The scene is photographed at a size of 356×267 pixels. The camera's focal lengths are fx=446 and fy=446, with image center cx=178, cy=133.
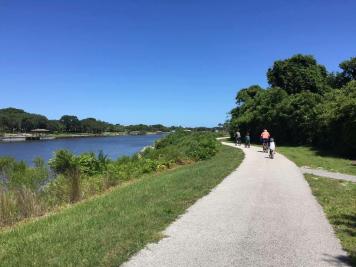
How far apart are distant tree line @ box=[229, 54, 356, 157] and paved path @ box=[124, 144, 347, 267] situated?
20227 mm

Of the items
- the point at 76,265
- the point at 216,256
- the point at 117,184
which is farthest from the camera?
the point at 117,184

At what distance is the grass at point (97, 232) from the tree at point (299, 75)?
48.0 meters

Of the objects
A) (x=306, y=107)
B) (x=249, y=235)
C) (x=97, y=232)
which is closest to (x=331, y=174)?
(x=249, y=235)

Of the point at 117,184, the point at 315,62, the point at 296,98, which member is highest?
the point at 315,62

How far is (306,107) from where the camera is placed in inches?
1673

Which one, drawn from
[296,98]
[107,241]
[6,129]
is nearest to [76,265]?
[107,241]

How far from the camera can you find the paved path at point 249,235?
661 cm

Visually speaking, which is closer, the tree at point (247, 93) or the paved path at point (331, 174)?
the paved path at point (331, 174)

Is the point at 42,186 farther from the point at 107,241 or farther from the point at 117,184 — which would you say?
the point at 107,241

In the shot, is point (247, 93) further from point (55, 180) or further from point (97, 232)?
point (97, 232)

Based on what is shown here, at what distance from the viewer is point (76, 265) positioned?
6105 millimetres

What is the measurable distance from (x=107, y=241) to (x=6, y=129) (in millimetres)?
186641

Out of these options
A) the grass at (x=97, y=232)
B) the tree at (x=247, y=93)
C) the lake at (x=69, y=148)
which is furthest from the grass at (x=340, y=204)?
the tree at (x=247, y=93)

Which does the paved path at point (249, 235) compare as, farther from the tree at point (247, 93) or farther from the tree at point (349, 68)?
the tree at point (247, 93)
